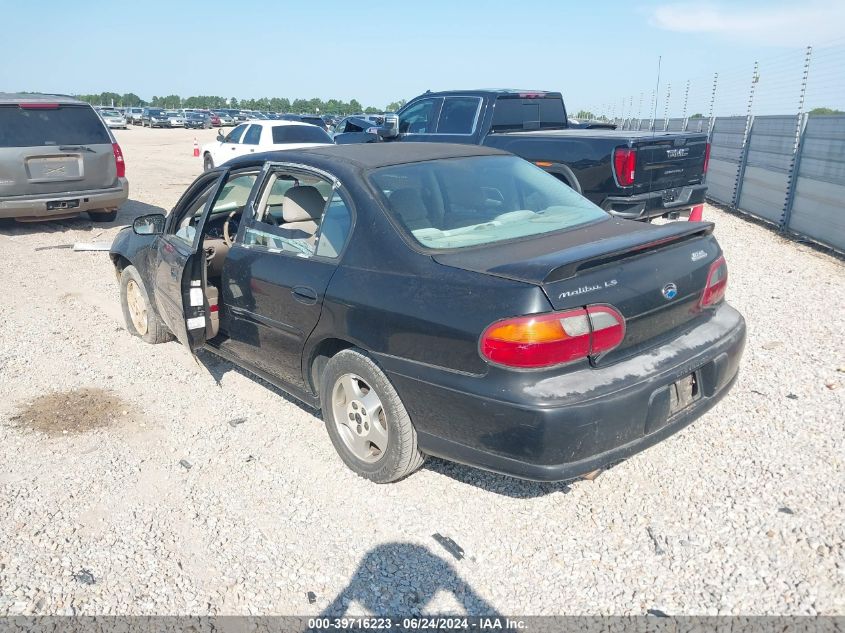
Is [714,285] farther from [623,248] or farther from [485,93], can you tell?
[485,93]

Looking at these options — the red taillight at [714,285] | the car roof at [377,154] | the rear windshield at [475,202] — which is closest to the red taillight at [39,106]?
the car roof at [377,154]

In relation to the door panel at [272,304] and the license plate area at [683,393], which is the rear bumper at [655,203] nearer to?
the license plate area at [683,393]

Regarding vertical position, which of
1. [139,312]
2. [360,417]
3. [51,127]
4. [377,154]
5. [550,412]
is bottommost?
[139,312]

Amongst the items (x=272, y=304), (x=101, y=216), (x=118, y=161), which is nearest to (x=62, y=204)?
(x=118, y=161)

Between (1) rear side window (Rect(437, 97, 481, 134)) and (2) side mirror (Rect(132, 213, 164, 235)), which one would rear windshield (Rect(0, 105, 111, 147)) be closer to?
(1) rear side window (Rect(437, 97, 481, 134))

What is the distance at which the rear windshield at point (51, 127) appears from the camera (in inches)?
371

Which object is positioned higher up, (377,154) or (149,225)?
(377,154)

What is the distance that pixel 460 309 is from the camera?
280 cm

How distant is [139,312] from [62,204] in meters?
5.40

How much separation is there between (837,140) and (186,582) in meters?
9.75

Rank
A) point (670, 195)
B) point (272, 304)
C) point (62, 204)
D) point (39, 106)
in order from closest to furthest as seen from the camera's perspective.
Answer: point (272, 304) < point (670, 195) < point (39, 106) < point (62, 204)

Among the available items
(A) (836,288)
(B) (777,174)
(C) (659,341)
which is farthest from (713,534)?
(B) (777,174)

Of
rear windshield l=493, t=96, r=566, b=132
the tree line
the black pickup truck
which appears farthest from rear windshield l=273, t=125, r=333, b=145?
the tree line

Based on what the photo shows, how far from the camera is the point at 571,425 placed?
8.68ft
